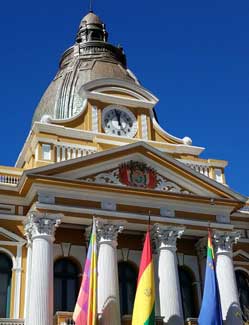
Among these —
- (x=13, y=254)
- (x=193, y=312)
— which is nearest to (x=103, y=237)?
(x=13, y=254)

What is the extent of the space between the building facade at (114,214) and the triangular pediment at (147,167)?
44mm

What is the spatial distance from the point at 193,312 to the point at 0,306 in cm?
837

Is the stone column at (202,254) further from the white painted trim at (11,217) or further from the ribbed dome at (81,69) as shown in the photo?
the ribbed dome at (81,69)

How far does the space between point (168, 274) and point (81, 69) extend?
530 inches

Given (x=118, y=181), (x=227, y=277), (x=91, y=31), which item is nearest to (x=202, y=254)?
(x=227, y=277)

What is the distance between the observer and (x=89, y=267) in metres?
22.1

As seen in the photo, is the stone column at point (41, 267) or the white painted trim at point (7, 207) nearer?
the stone column at point (41, 267)

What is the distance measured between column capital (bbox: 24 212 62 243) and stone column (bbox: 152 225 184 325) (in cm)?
432

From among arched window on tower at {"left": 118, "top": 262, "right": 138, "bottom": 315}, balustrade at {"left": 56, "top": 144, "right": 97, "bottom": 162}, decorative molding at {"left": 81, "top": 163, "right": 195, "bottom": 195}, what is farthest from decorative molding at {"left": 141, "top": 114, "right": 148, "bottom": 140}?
arched window on tower at {"left": 118, "top": 262, "right": 138, "bottom": 315}

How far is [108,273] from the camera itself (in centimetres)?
2344

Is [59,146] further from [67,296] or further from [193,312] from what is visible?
[193,312]

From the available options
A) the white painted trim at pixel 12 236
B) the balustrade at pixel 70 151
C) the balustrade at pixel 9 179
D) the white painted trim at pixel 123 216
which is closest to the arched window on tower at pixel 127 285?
the white painted trim at pixel 123 216

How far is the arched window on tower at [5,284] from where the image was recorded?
77.0 ft

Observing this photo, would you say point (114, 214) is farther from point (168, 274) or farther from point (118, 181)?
point (168, 274)
